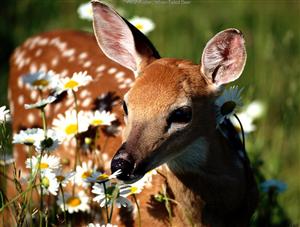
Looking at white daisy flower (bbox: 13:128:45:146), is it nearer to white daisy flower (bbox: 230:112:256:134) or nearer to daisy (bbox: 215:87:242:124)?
daisy (bbox: 215:87:242:124)

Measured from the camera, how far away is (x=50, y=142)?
370cm

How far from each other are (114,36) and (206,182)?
2.46 feet

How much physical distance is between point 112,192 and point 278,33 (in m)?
3.97

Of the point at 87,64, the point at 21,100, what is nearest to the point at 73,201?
the point at 87,64

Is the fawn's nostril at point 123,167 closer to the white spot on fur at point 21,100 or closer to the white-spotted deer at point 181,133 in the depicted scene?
the white-spotted deer at point 181,133

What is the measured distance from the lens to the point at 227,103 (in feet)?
12.6

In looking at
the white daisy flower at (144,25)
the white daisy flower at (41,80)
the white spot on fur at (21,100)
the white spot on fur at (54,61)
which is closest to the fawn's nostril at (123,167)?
the white daisy flower at (41,80)

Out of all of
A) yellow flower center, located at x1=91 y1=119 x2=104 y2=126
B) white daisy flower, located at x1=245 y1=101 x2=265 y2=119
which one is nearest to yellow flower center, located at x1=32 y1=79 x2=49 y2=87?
yellow flower center, located at x1=91 y1=119 x2=104 y2=126

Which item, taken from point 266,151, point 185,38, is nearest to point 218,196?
point 266,151

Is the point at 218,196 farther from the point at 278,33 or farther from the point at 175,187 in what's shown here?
the point at 278,33

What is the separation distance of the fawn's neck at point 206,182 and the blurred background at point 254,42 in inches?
29.8

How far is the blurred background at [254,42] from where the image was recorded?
17.4 feet

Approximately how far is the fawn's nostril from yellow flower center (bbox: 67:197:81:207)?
74 centimetres

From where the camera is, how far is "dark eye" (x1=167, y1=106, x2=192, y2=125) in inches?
140
